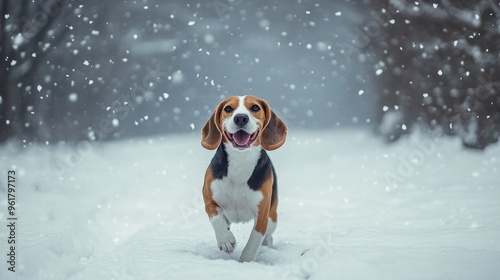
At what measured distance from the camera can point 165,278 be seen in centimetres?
216

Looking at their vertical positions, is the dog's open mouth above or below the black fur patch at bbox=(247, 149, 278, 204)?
above

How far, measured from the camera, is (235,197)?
2715 mm

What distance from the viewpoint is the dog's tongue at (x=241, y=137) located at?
102 inches

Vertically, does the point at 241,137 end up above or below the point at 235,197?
above

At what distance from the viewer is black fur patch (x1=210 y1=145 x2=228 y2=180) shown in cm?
273

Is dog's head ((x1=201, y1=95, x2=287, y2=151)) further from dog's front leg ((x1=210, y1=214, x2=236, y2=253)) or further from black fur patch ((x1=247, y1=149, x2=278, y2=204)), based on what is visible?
dog's front leg ((x1=210, y1=214, x2=236, y2=253))

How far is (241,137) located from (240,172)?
0.74 feet

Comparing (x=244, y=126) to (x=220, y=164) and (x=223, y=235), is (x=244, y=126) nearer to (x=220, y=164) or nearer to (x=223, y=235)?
(x=220, y=164)

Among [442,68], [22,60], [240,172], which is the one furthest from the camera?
[442,68]

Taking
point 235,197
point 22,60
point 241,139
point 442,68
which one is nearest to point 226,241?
point 235,197

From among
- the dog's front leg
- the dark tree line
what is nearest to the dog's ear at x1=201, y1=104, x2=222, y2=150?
the dog's front leg

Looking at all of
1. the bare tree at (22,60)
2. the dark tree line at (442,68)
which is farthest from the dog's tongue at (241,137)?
the dark tree line at (442,68)

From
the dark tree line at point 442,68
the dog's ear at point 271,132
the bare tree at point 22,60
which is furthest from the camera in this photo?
the dark tree line at point 442,68

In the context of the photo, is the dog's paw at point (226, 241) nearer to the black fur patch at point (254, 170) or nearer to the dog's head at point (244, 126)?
the black fur patch at point (254, 170)
